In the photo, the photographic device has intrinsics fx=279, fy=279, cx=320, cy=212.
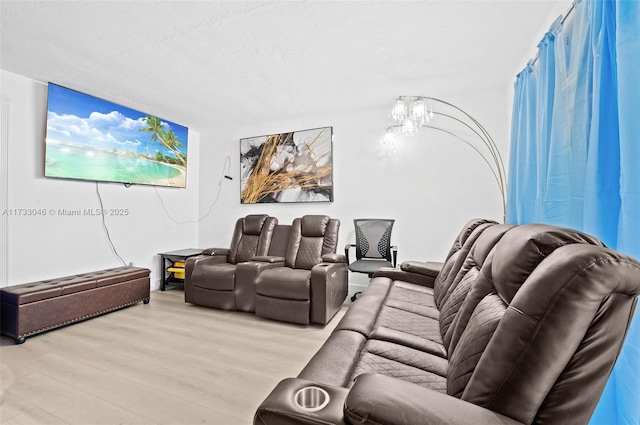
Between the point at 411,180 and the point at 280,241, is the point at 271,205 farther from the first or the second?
the point at 411,180

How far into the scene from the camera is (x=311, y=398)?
81 centimetres

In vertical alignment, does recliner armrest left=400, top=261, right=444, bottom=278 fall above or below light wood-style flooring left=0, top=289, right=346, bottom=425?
above

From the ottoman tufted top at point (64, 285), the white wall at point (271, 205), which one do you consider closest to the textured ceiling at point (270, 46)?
the white wall at point (271, 205)

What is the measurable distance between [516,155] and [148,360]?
136 inches

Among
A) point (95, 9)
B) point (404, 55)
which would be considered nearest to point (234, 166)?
point (95, 9)

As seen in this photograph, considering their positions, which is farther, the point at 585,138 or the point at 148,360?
the point at 148,360

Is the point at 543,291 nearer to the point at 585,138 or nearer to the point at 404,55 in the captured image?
the point at 585,138

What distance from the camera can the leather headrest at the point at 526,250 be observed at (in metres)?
0.90

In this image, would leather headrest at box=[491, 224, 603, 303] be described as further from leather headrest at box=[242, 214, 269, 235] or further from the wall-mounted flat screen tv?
the wall-mounted flat screen tv

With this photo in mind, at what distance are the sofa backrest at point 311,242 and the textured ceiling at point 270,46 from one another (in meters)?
1.60

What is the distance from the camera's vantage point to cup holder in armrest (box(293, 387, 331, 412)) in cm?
77

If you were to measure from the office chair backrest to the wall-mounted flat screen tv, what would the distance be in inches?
A: 118

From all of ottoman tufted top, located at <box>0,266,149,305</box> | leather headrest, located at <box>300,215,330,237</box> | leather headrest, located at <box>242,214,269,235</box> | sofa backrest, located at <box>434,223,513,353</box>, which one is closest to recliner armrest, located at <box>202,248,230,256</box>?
leather headrest, located at <box>242,214,269,235</box>

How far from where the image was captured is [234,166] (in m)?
4.73
